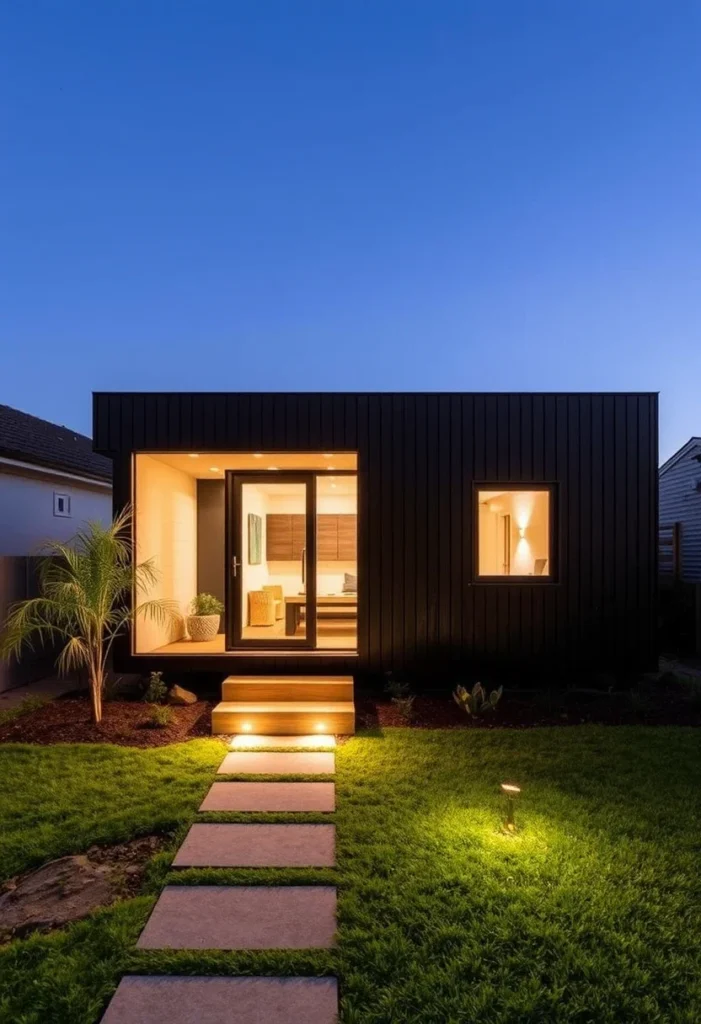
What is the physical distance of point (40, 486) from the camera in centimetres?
1086

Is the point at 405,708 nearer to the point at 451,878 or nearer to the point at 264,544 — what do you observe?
the point at 451,878

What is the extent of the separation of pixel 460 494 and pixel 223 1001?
16.3 ft

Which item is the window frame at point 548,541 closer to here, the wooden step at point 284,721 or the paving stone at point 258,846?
the wooden step at point 284,721

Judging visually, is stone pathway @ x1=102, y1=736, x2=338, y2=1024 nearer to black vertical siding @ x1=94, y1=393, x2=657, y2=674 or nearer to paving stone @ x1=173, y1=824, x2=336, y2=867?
paving stone @ x1=173, y1=824, x2=336, y2=867

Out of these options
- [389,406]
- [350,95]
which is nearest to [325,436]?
[389,406]

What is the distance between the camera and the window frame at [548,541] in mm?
6230

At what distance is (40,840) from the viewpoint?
3.06 m

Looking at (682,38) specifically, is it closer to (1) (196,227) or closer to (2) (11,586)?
(2) (11,586)

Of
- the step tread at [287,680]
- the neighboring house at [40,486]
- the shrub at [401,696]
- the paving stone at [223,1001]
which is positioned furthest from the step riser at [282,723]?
the neighboring house at [40,486]

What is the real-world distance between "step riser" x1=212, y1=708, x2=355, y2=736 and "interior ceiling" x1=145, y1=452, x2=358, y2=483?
9.00 ft

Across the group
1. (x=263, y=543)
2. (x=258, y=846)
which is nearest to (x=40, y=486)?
(x=263, y=543)

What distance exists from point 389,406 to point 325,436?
0.78 m

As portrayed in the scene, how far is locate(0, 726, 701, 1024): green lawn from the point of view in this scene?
200 centimetres

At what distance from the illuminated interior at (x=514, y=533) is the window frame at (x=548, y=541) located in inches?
1.2
